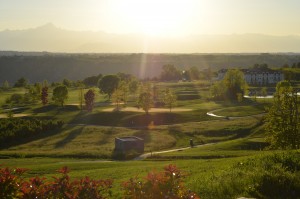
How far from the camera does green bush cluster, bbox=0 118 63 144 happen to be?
67062 mm

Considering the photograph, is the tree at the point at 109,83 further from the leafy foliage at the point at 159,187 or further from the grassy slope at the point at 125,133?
the leafy foliage at the point at 159,187

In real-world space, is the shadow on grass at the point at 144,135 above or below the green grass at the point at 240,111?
below

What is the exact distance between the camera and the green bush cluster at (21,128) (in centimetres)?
6706

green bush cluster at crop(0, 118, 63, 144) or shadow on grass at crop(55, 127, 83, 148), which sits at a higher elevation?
green bush cluster at crop(0, 118, 63, 144)

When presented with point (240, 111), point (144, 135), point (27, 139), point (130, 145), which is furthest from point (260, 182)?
point (240, 111)

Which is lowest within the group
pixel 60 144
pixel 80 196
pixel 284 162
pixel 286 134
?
pixel 60 144

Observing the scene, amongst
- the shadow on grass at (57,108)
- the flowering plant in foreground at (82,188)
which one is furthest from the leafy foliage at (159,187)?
the shadow on grass at (57,108)

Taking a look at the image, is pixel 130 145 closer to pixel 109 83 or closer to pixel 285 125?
pixel 285 125

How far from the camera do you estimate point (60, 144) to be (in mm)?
63094

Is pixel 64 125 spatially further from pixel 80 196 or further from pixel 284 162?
pixel 80 196

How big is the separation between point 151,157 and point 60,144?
2038 cm

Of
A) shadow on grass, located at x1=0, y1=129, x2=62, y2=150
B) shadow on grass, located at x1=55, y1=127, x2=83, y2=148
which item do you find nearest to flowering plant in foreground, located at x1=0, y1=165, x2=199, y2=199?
shadow on grass, located at x1=55, y1=127, x2=83, y2=148

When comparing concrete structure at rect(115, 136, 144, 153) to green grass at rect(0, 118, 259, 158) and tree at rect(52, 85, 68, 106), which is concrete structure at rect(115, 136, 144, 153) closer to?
green grass at rect(0, 118, 259, 158)

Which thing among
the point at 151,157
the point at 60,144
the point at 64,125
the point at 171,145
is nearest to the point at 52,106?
the point at 64,125
